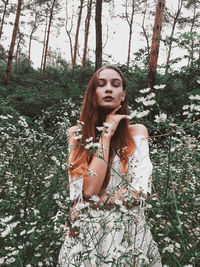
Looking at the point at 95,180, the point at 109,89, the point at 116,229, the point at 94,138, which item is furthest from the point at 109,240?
the point at 109,89

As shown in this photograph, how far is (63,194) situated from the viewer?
1646 millimetres

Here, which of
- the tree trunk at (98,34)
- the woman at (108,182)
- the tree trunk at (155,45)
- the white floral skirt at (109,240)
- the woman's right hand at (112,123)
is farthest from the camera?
the tree trunk at (98,34)

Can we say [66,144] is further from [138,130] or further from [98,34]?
[98,34]

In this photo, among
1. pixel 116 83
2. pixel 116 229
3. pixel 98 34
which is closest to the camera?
pixel 116 229

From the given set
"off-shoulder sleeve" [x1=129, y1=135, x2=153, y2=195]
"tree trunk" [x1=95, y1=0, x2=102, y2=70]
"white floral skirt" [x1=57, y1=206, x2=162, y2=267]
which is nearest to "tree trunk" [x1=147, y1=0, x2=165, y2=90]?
"tree trunk" [x1=95, y1=0, x2=102, y2=70]

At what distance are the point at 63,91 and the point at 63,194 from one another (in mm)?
8807

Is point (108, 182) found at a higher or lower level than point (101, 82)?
lower

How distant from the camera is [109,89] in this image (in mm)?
1479

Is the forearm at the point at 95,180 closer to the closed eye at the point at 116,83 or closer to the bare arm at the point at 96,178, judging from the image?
the bare arm at the point at 96,178

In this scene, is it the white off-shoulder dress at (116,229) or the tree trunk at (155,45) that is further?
the tree trunk at (155,45)

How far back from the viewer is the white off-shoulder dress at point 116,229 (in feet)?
3.73

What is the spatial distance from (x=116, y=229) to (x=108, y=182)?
332 millimetres

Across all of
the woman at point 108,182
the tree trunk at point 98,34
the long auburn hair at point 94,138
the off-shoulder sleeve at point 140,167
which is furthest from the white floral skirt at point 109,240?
the tree trunk at point 98,34

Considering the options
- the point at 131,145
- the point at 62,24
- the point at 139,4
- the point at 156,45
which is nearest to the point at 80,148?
the point at 131,145
